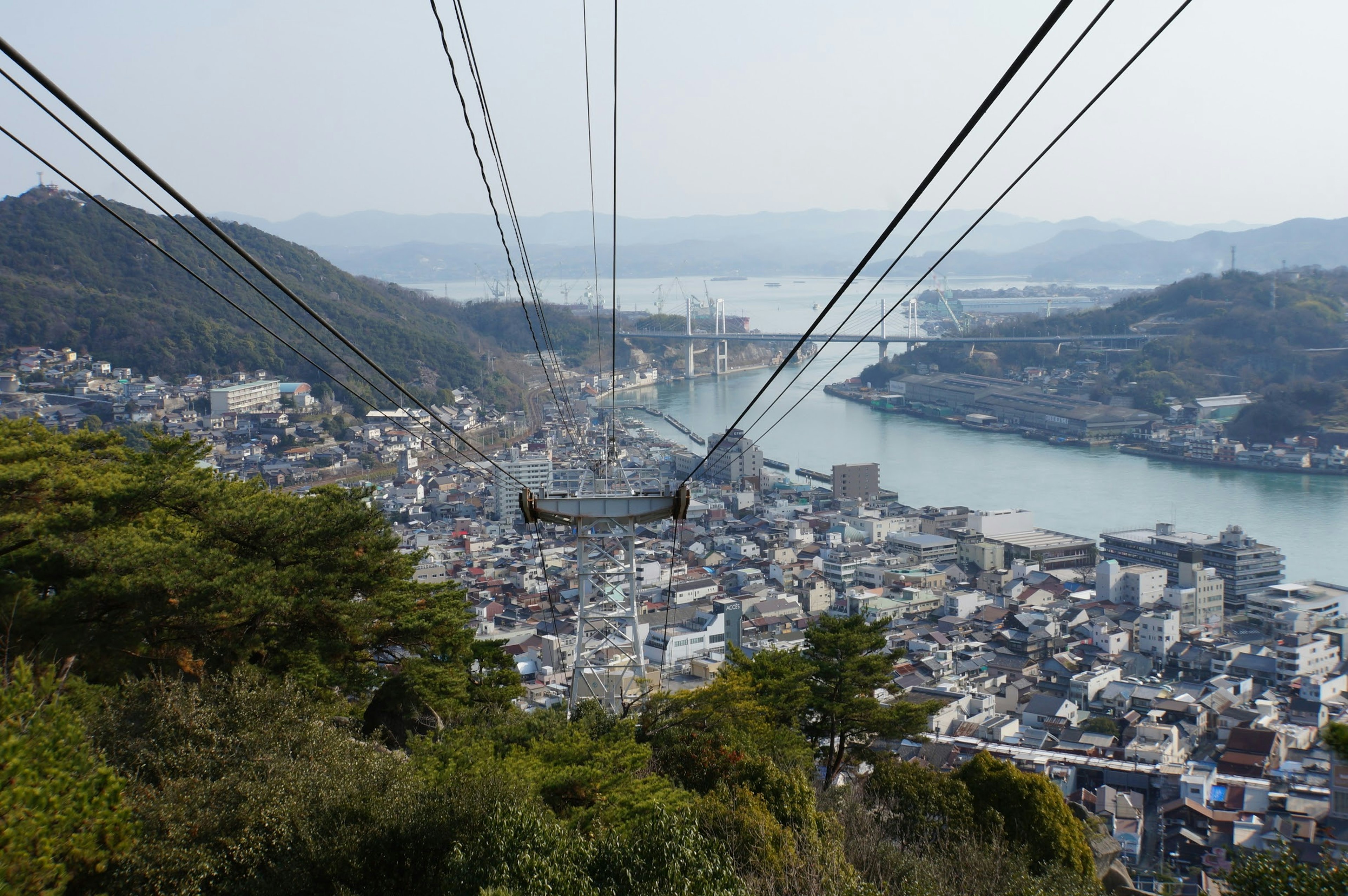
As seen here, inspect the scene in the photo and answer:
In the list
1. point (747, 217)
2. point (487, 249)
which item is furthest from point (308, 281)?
point (747, 217)

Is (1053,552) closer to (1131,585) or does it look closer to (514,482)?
(1131,585)

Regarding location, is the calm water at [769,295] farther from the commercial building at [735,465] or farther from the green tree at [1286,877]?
the green tree at [1286,877]

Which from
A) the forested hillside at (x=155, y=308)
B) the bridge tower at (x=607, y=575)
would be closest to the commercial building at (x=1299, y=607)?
the bridge tower at (x=607, y=575)

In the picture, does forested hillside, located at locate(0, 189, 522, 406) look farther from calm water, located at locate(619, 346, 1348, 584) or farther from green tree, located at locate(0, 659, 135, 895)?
green tree, located at locate(0, 659, 135, 895)

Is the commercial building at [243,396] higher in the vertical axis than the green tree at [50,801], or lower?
lower

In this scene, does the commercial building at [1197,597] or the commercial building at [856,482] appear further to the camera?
the commercial building at [856,482]

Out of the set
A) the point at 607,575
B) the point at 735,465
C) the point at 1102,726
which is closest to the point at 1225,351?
the point at 735,465

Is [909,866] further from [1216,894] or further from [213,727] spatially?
[1216,894]
